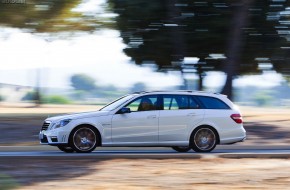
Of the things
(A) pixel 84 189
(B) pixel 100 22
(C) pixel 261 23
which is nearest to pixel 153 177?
(A) pixel 84 189

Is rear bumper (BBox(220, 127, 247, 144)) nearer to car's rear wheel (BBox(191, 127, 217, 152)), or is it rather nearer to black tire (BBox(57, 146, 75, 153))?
car's rear wheel (BBox(191, 127, 217, 152))

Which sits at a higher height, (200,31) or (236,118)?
(200,31)

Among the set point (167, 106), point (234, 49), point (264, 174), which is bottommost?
point (264, 174)

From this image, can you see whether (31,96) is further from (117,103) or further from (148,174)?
(148,174)

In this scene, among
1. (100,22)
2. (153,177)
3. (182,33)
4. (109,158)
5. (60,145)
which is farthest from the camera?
(100,22)

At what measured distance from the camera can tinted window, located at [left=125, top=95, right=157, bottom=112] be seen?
51.9ft

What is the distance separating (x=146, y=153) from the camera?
1594 centimetres

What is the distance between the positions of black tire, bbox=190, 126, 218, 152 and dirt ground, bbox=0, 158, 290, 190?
1989 mm

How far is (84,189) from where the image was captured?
31.6 feet

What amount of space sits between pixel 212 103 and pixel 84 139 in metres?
3.44

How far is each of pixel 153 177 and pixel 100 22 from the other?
23883mm

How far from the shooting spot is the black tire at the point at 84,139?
15.4 metres

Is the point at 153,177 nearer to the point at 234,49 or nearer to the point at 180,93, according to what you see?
the point at 180,93

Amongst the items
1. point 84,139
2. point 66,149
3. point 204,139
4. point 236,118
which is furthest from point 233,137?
point 66,149
